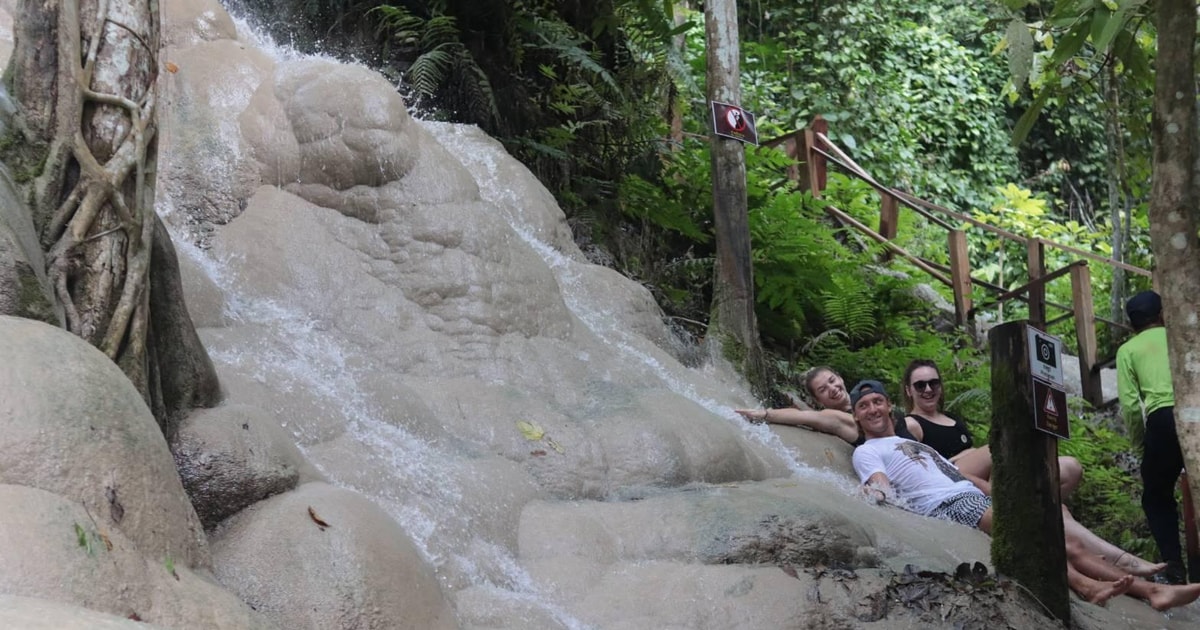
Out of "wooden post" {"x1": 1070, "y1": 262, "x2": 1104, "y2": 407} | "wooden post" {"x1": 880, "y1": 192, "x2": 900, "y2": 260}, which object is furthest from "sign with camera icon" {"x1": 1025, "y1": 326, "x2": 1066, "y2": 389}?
"wooden post" {"x1": 880, "y1": 192, "x2": 900, "y2": 260}

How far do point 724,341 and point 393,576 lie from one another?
4788mm

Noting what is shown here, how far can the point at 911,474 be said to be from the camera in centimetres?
631

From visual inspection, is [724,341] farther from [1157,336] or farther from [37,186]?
[37,186]

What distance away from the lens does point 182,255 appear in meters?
5.73

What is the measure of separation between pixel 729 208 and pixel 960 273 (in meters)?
3.94

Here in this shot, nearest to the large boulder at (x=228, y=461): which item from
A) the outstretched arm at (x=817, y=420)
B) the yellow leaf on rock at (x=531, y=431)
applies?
the yellow leaf on rock at (x=531, y=431)

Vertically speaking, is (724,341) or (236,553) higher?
(236,553)

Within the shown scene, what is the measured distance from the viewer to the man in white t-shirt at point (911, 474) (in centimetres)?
612

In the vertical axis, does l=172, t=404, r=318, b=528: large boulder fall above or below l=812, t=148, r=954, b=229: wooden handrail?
above

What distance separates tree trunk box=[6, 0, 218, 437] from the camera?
365 cm

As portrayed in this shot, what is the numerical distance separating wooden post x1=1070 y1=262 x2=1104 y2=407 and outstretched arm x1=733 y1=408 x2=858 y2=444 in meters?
3.79

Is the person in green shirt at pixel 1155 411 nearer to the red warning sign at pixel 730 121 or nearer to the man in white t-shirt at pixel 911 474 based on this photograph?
the man in white t-shirt at pixel 911 474

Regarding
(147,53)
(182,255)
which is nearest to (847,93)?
(182,255)

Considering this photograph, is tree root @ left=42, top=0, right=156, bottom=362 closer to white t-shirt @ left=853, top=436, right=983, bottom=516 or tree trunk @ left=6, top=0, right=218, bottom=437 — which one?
tree trunk @ left=6, top=0, right=218, bottom=437
